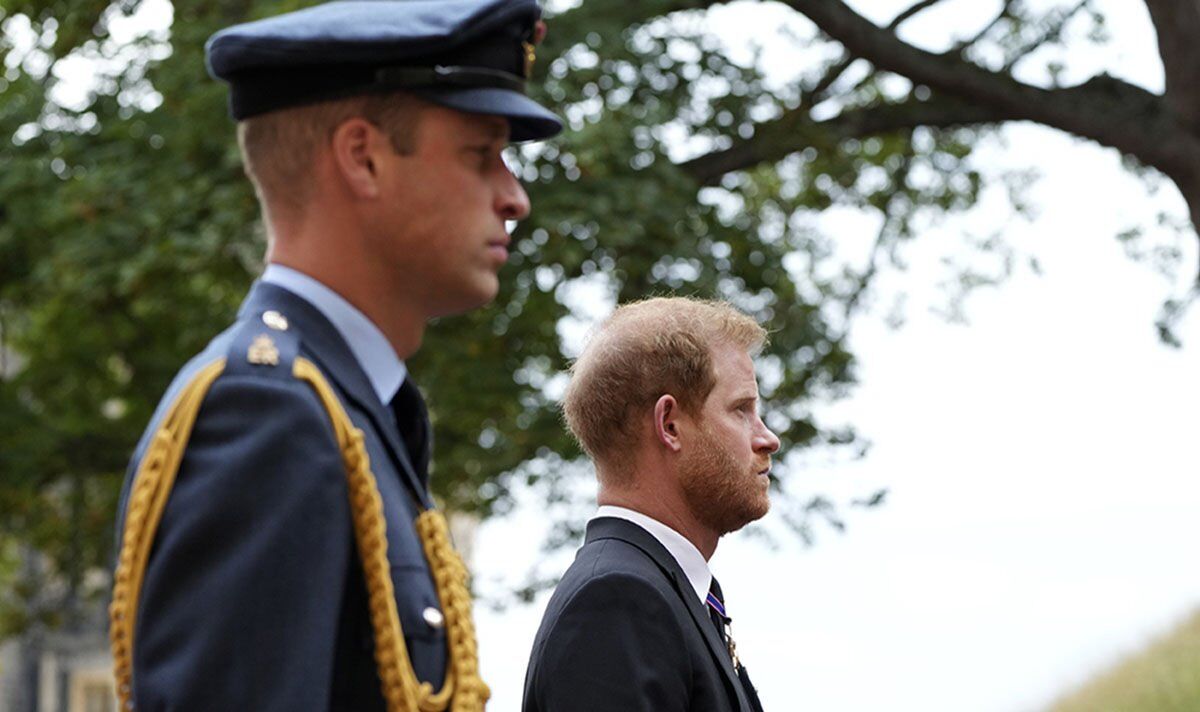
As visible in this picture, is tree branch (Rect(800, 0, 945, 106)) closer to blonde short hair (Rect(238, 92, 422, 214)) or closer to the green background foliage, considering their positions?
the green background foliage

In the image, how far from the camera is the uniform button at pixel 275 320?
6.92 feet

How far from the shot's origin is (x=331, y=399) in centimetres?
204

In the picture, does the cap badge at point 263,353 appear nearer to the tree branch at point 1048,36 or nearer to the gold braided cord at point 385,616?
the gold braided cord at point 385,616

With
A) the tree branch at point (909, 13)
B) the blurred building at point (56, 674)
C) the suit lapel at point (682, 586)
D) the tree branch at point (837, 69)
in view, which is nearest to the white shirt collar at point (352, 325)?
the suit lapel at point (682, 586)

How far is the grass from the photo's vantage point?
12.5 metres

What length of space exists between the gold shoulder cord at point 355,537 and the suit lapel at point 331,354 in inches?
1.9

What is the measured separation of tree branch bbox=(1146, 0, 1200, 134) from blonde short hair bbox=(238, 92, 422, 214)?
9.89 m

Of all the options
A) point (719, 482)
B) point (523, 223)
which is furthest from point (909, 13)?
point (719, 482)

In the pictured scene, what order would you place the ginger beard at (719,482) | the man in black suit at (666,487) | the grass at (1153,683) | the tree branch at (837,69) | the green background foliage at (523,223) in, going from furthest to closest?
the tree branch at (837,69) → the grass at (1153,683) → the green background foliage at (523,223) → the ginger beard at (719,482) → the man in black suit at (666,487)

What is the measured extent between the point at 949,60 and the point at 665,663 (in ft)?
31.4

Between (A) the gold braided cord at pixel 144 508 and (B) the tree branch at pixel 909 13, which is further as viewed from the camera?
(B) the tree branch at pixel 909 13

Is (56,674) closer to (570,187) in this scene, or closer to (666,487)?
(570,187)

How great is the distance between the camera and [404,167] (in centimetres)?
212

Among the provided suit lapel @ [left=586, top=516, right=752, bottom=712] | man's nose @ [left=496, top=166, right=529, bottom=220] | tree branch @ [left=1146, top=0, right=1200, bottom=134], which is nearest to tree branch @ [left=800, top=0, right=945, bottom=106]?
tree branch @ [left=1146, top=0, right=1200, bottom=134]
